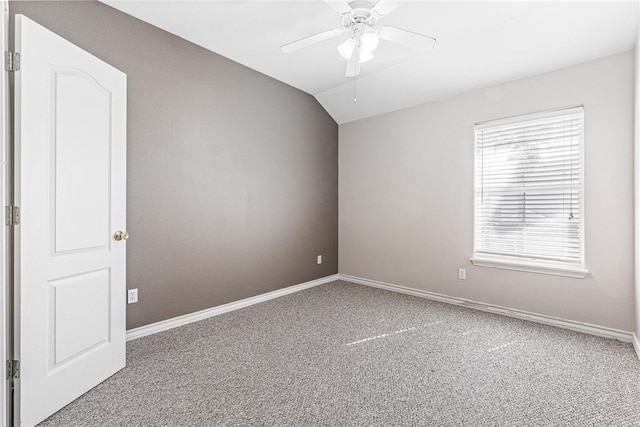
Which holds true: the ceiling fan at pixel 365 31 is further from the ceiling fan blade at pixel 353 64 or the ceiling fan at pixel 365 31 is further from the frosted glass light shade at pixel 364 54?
the ceiling fan blade at pixel 353 64

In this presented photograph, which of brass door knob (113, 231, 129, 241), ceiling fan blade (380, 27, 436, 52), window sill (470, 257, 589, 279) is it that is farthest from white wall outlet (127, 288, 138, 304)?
window sill (470, 257, 589, 279)

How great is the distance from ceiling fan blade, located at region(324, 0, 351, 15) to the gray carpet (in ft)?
7.72

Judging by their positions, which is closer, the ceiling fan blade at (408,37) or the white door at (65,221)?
the white door at (65,221)

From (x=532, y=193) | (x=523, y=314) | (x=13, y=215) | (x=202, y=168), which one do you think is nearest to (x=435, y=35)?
(x=532, y=193)

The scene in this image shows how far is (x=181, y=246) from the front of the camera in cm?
295

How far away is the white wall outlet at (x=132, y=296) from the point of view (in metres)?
2.59

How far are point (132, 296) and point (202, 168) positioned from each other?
132 cm

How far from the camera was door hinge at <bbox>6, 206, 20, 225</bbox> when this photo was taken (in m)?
1.52

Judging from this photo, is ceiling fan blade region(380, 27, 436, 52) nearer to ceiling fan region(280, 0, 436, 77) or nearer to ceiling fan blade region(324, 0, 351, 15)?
ceiling fan region(280, 0, 436, 77)

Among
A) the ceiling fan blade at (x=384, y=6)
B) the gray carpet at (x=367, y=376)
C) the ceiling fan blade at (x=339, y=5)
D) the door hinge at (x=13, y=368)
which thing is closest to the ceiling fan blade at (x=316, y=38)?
the ceiling fan blade at (x=339, y=5)

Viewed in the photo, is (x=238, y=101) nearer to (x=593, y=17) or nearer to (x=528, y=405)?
(x=593, y=17)

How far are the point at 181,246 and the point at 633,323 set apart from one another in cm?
396

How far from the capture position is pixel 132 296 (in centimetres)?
261

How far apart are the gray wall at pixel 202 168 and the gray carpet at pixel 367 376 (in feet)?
1.72
